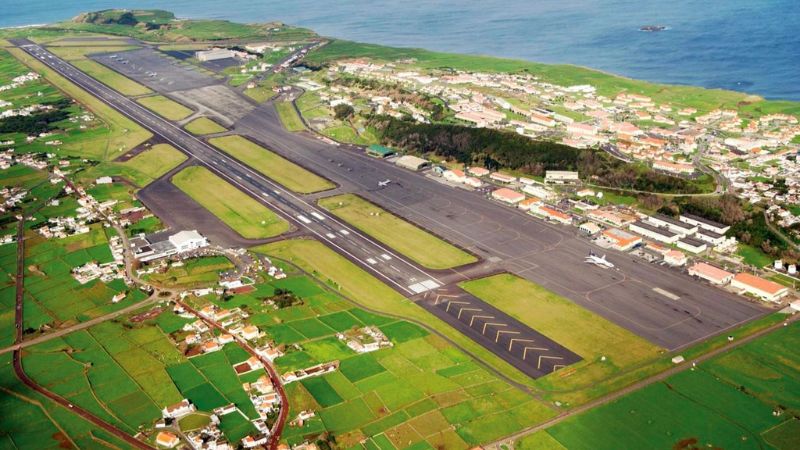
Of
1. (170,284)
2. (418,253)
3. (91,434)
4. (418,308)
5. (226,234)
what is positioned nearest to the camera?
(91,434)

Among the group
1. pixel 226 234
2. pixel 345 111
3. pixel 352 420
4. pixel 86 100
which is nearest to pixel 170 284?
pixel 226 234

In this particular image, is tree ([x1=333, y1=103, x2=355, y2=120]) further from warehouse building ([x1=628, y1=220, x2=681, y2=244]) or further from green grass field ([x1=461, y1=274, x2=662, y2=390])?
green grass field ([x1=461, y1=274, x2=662, y2=390])

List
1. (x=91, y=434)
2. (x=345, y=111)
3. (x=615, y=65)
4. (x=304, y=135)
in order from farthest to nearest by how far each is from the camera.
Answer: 1. (x=615, y=65)
2. (x=345, y=111)
3. (x=304, y=135)
4. (x=91, y=434)

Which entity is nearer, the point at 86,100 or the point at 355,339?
the point at 355,339

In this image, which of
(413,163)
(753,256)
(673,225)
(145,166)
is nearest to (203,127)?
(145,166)

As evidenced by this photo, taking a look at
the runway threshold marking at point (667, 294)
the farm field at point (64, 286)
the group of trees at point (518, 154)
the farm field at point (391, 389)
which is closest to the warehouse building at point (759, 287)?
the runway threshold marking at point (667, 294)

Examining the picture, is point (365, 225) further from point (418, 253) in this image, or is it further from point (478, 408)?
point (478, 408)
